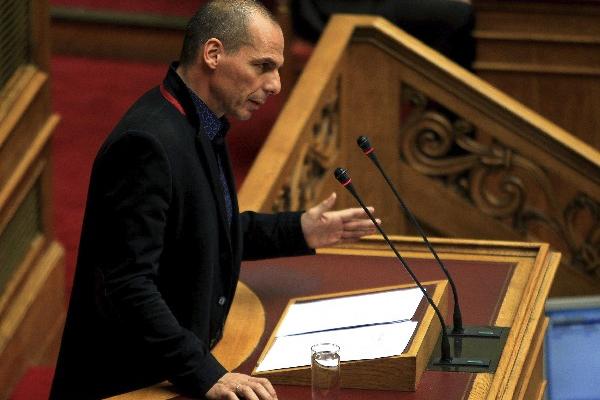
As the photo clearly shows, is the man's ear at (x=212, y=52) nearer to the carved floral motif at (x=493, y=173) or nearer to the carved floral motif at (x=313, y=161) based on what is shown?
the carved floral motif at (x=313, y=161)

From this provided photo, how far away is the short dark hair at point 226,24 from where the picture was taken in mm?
2891

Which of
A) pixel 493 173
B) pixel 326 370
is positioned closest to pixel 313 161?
pixel 493 173

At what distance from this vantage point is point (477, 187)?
564 centimetres

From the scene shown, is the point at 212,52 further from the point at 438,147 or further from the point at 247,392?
the point at 438,147

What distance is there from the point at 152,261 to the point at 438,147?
303 cm

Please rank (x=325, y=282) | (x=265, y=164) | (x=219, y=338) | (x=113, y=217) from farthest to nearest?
(x=265, y=164)
(x=325, y=282)
(x=219, y=338)
(x=113, y=217)

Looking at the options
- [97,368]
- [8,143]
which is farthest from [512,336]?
[8,143]

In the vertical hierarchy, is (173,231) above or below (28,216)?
below

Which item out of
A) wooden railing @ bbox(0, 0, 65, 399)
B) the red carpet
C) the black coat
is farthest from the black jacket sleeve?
Answer: the red carpet

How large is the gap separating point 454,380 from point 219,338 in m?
0.55

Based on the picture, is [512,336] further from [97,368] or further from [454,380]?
[97,368]

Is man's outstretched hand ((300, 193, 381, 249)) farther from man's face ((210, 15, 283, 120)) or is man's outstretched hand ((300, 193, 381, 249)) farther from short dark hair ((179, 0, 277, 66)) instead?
short dark hair ((179, 0, 277, 66))

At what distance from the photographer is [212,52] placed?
9.49ft

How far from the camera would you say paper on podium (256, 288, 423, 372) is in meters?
2.98
